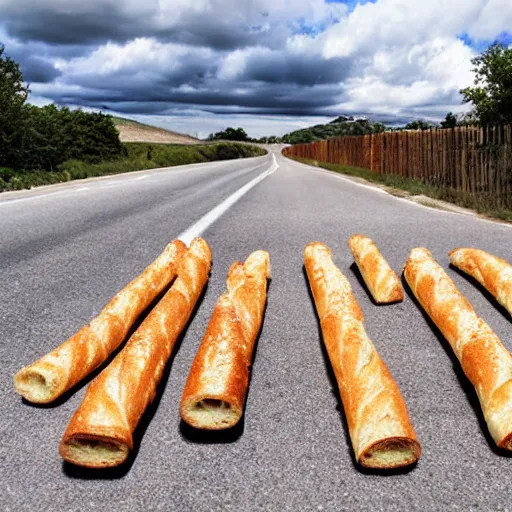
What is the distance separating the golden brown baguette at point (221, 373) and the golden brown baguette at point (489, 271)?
1.78 m

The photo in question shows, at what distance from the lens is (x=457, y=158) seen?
46.7 feet

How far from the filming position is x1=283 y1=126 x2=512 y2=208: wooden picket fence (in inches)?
466

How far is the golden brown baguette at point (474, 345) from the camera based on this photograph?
1.93m

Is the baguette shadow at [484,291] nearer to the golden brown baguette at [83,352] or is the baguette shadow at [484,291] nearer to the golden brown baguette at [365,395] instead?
the golden brown baguette at [365,395]

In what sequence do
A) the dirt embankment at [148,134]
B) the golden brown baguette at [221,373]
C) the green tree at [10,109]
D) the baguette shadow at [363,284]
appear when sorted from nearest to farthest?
the golden brown baguette at [221,373] → the baguette shadow at [363,284] → the green tree at [10,109] → the dirt embankment at [148,134]

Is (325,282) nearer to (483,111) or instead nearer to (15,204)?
(15,204)

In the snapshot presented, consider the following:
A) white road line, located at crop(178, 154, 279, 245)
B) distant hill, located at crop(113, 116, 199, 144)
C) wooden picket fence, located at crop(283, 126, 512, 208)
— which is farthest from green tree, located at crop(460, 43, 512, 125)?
distant hill, located at crop(113, 116, 199, 144)

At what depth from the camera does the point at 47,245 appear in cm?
554

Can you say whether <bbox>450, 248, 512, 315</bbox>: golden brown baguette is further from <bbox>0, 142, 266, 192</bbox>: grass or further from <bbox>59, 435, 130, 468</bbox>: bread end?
<bbox>0, 142, 266, 192</bbox>: grass

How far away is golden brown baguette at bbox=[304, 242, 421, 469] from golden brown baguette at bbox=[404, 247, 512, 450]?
38cm

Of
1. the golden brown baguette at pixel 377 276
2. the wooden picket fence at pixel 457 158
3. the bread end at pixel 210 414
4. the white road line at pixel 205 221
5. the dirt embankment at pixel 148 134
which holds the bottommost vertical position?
the bread end at pixel 210 414

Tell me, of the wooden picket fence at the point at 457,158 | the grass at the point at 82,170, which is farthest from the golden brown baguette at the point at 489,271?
the grass at the point at 82,170

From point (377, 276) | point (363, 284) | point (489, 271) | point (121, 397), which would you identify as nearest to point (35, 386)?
point (121, 397)

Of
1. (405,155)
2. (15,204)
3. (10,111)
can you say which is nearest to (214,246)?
(15,204)
